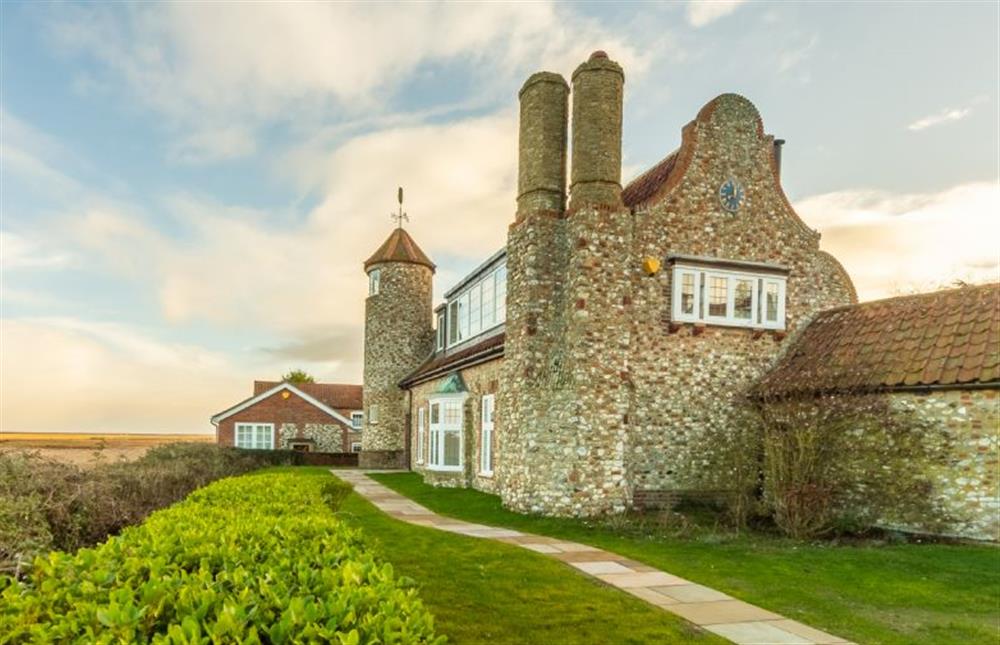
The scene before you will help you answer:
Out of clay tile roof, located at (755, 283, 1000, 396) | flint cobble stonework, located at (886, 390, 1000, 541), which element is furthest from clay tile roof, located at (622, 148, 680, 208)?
flint cobble stonework, located at (886, 390, 1000, 541)

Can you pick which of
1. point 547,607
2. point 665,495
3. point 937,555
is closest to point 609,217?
point 665,495

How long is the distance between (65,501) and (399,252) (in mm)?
25295

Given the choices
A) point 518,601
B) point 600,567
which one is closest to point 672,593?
point 600,567

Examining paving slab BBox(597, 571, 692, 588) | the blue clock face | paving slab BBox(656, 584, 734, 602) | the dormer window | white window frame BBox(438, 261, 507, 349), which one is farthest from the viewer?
white window frame BBox(438, 261, 507, 349)

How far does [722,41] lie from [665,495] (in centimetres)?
1025

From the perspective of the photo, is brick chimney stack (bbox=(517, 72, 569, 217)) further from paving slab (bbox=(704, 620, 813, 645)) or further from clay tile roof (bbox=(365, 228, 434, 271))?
clay tile roof (bbox=(365, 228, 434, 271))

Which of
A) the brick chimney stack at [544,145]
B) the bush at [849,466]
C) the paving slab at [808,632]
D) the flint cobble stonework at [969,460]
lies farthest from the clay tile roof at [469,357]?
the paving slab at [808,632]

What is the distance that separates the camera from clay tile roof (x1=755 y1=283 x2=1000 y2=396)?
44.2ft

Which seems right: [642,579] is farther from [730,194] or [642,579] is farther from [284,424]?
[284,424]

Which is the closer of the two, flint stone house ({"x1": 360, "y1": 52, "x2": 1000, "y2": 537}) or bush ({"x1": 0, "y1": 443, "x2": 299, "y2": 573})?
bush ({"x1": 0, "y1": 443, "x2": 299, "y2": 573})

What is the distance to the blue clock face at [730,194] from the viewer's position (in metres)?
18.3

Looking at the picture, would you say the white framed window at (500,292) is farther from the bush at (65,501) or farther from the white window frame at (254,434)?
the white window frame at (254,434)

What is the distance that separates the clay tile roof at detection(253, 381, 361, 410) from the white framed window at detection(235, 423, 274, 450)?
466cm

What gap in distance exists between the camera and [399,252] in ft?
113
